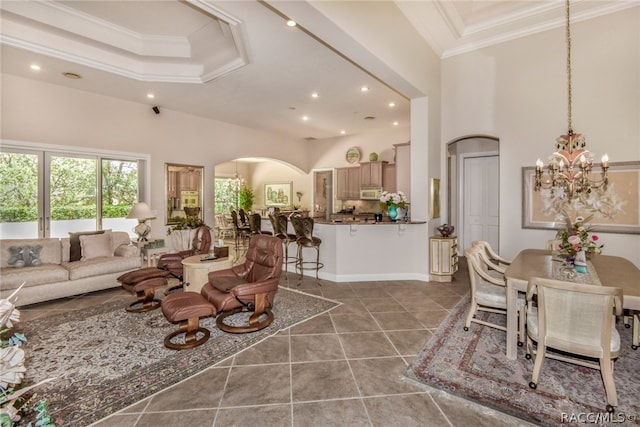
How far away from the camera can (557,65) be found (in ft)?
15.5

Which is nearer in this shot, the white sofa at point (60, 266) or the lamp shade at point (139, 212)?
the white sofa at point (60, 266)

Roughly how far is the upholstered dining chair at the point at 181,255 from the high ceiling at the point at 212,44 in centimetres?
270

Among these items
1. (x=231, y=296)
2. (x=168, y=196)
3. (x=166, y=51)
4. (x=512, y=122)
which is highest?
(x=166, y=51)

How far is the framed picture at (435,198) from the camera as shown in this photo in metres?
5.42

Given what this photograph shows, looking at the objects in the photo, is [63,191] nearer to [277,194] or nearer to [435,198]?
[435,198]

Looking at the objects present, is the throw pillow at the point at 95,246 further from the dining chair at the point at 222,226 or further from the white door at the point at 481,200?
the white door at the point at 481,200

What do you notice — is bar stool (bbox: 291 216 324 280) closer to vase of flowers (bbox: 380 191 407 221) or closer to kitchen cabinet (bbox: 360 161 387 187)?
vase of flowers (bbox: 380 191 407 221)

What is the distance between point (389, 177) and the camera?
8859mm

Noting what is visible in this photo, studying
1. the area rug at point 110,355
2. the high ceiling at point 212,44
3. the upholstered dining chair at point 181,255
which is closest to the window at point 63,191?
the high ceiling at point 212,44

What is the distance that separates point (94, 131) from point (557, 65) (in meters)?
8.26

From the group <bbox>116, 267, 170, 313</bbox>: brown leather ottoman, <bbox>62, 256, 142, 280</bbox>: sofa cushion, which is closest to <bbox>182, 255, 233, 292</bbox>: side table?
<bbox>116, 267, 170, 313</bbox>: brown leather ottoman

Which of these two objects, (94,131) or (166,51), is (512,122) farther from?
(94,131)

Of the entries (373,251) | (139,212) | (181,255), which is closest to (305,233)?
(373,251)

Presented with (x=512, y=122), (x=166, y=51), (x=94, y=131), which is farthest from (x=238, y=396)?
(x=94, y=131)
